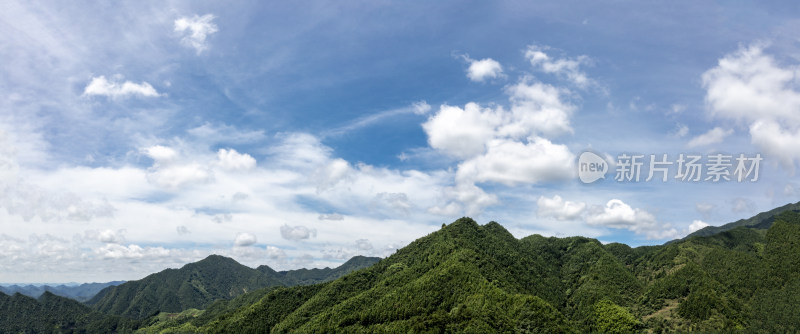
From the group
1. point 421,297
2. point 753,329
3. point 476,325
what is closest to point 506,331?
point 476,325

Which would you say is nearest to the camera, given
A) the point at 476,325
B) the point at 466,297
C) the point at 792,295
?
the point at 476,325

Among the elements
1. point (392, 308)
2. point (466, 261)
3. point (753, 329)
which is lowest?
point (753, 329)

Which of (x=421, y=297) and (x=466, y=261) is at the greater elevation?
(x=466, y=261)

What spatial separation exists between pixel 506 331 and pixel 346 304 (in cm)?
8183

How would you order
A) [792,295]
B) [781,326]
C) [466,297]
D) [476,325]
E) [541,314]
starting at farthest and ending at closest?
[792,295], [781,326], [466,297], [541,314], [476,325]

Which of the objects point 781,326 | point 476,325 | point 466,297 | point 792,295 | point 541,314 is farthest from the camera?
point 792,295

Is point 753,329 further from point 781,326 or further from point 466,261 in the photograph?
point 466,261

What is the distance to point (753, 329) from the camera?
18050cm

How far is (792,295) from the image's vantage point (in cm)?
19288

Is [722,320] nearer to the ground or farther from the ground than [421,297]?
nearer to the ground

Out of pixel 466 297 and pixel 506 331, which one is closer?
pixel 506 331

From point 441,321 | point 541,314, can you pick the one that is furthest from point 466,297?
point 541,314

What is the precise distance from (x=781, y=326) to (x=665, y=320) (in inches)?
1761

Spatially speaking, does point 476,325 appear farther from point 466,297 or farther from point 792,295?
point 792,295
